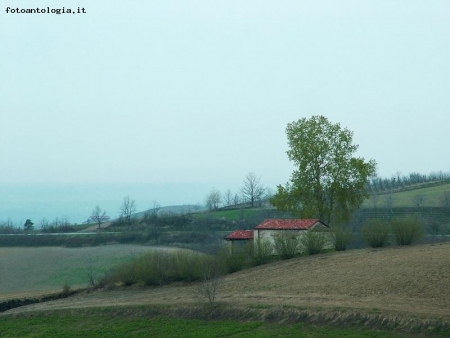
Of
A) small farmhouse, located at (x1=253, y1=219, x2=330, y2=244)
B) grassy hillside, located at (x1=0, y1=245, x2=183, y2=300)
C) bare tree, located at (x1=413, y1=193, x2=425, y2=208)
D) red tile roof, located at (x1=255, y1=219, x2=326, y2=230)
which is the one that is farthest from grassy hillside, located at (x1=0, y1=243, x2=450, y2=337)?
bare tree, located at (x1=413, y1=193, x2=425, y2=208)

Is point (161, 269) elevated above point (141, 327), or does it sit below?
above

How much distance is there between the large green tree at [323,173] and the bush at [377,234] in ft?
15.1

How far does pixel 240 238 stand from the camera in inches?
2264

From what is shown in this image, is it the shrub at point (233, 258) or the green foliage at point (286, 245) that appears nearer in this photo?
the shrub at point (233, 258)

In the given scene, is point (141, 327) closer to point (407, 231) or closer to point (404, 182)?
point (407, 231)

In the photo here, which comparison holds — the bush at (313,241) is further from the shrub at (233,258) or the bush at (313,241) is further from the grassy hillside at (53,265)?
the grassy hillside at (53,265)

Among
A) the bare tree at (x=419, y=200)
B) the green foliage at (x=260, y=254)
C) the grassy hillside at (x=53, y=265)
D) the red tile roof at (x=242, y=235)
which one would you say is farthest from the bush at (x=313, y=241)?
the bare tree at (x=419, y=200)

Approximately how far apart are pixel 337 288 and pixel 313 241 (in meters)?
13.8

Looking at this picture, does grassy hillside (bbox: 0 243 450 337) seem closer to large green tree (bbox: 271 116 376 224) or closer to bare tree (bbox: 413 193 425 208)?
large green tree (bbox: 271 116 376 224)

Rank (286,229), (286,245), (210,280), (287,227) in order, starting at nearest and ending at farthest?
(210,280) → (286,245) → (286,229) → (287,227)

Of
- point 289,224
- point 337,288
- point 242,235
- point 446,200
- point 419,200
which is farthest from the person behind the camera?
point 419,200

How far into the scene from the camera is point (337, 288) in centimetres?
3731

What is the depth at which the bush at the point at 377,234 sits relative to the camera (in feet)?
165

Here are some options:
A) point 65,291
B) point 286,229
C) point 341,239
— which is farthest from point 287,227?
point 65,291
